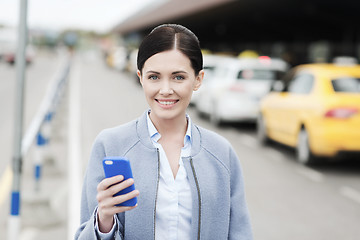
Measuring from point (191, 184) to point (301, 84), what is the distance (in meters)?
8.87

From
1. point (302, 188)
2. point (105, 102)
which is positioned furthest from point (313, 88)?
point (105, 102)

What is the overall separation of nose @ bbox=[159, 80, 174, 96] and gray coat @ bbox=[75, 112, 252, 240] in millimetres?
151

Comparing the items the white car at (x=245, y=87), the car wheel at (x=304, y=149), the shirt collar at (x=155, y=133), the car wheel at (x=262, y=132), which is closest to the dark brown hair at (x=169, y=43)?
the shirt collar at (x=155, y=133)

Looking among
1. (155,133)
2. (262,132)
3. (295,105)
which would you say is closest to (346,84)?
(295,105)

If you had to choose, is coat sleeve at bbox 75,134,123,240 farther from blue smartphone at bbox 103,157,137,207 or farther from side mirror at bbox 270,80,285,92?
side mirror at bbox 270,80,285,92

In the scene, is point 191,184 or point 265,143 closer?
point 191,184

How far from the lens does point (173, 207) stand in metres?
2.10

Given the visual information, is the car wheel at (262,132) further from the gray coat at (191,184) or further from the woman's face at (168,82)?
the woman's face at (168,82)

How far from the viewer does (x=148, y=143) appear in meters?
2.15

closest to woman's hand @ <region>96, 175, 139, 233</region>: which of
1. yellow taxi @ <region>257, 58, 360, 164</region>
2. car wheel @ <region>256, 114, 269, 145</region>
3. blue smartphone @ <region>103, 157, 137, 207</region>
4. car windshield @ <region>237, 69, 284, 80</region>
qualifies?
blue smartphone @ <region>103, 157, 137, 207</region>

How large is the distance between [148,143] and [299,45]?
122ft

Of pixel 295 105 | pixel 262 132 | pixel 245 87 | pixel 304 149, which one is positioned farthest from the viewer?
pixel 245 87

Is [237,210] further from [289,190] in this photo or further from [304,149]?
[304,149]

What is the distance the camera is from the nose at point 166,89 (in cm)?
213
